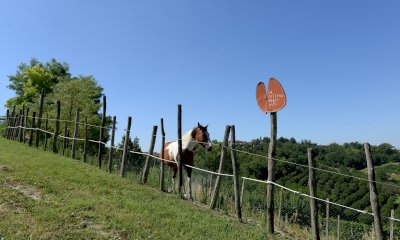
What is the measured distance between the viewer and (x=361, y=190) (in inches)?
2062

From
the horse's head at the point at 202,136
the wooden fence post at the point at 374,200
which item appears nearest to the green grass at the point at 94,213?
the wooden fence post at the point at 374,200

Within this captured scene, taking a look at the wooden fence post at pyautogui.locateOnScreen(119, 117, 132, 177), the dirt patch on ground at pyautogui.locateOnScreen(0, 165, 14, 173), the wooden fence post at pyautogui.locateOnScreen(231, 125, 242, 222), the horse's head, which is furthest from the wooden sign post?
the dirt patch on ground at pyautogui.locateOnScreen(0, 165, 14, 173)

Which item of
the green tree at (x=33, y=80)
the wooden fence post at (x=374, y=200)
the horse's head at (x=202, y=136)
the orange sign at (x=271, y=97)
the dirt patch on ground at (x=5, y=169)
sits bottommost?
the dirt patch on ground at (x=5, y=169)

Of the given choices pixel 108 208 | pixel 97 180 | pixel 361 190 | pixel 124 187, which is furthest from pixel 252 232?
pixel 361 190

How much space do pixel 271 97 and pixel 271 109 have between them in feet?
0.75

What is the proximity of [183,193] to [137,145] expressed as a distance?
67.7ft

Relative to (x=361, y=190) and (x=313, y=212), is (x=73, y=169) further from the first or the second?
(x=361, y=190)

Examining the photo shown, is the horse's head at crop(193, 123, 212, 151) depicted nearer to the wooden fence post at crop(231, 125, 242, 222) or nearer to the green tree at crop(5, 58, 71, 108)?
the wooden fence post at crop(231, 125, 242, 222)

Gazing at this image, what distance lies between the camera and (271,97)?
23.3 ft

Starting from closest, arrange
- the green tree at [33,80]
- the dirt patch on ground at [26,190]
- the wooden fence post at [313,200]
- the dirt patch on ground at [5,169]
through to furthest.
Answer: the wooden fence post at [313,200] < the dirt patch on ground at [26,190] < the dirt patch on ground at [5,169] < the green tree at [33,80]

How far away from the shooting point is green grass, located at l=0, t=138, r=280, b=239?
18.2ft

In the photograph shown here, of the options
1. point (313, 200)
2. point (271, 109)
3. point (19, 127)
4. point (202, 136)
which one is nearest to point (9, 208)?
point (271, 109)

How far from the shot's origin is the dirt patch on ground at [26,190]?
718 centimetres

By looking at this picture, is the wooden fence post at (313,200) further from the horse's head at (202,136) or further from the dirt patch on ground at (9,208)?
the dirt patch on ground at (9,208)
